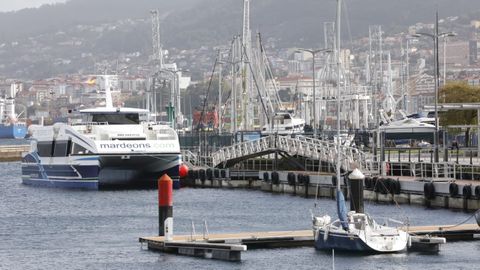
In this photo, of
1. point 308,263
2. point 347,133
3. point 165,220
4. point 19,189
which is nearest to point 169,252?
point 165,220

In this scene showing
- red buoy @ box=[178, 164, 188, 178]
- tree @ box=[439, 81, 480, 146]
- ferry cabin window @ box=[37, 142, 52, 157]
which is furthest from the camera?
tree @ box=[439, 81, 480, 146]

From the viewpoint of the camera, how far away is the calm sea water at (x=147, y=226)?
46.9 m

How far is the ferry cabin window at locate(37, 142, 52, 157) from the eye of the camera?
90312 millimetres

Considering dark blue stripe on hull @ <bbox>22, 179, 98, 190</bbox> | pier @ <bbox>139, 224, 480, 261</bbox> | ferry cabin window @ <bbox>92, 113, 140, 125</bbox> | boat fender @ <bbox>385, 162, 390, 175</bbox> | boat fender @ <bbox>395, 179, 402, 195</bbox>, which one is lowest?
dark blue stripe on hull @ <bbox>22, 179, 98, 190</bbox>

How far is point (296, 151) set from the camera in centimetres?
8556

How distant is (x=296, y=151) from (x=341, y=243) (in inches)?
1518

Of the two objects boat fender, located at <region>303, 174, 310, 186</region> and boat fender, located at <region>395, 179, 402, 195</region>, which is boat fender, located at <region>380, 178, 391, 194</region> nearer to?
boat fender, located at <region>395, 179, 402, 195</region>

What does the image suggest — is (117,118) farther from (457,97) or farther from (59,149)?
(457,97)

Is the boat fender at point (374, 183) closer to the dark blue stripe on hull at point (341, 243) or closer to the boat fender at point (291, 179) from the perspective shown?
the boat fender at point (291, 179)

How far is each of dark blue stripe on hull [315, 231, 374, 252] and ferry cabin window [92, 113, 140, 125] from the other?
40.2m

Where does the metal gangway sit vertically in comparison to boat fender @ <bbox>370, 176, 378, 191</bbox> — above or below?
above

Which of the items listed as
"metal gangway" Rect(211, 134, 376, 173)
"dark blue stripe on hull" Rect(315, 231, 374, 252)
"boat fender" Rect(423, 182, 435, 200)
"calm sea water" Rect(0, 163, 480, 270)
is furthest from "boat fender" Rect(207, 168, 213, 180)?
"dark blue stripe on hull" Rect(315, 231, 374, 252)

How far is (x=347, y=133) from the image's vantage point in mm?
115312

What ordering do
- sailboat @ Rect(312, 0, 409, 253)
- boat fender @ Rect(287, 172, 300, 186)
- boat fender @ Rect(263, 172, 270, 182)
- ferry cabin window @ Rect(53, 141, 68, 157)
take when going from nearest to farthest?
sailboat @ Rect(312, 0, 409, 253)
boat fender @ Rect(287, 172, 300, 186)
boat fender @ Rect(263, 172, 270, 182)
ferry cabin window @ Rect(53, 141, 68, 157)
